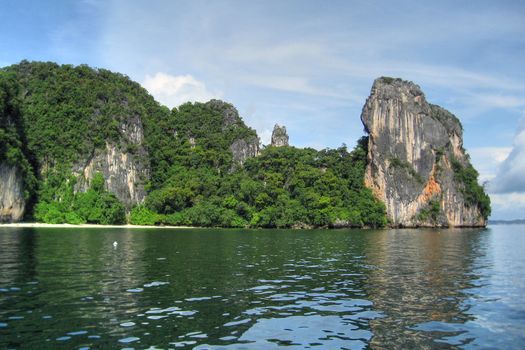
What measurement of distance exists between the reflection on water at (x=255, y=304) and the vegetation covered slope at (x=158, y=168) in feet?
264

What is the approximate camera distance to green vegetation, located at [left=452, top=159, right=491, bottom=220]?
434 feet

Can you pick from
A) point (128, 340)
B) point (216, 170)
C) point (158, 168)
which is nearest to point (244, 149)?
point (216, 170)

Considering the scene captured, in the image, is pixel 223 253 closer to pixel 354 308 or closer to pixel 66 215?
pixel 354 308

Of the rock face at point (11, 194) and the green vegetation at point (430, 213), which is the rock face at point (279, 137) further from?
the rock face at point (11, 194)

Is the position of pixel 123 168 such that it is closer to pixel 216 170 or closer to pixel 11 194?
pixel 216 170

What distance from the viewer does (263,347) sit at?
1230 centimetres

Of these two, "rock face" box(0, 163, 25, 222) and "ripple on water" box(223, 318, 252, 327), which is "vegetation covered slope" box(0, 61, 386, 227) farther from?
"ripple on water" box(223, 318, 252, 327)

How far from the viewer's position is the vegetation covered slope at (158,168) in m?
110

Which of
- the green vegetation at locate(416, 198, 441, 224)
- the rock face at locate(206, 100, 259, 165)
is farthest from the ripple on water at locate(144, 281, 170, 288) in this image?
the rock face at locate(206, 100, 259, 165)

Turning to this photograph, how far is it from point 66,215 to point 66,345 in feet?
342

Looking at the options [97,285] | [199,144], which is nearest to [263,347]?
[97,285]

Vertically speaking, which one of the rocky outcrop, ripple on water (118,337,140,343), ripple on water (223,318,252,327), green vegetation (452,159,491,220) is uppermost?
the rocky outcrop

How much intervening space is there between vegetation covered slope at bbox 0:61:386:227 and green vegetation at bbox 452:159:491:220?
88.8ft

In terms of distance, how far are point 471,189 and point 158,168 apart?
91.3 m
